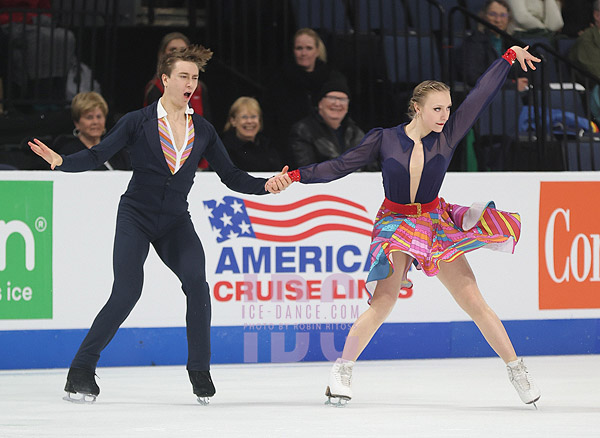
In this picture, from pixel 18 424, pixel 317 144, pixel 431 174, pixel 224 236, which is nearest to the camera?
pixel 18 424

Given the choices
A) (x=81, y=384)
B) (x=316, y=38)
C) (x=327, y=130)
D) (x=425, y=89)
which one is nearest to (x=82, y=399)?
(x=81, y=384)

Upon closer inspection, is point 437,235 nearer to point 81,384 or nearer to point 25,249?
point 81,384

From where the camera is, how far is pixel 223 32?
823 cm

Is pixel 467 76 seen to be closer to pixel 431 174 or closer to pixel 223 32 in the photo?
pixel 223 32

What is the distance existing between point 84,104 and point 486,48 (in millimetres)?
3064

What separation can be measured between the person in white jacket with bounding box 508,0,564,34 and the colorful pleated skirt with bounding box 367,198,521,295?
13.4 ft

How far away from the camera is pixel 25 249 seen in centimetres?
641

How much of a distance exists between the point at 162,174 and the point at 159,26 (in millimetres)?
3439

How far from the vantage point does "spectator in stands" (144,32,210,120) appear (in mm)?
7371

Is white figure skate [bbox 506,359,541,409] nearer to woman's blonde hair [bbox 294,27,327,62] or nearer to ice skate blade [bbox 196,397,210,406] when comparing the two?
ice skate blade [bbox 196,397,210,406]

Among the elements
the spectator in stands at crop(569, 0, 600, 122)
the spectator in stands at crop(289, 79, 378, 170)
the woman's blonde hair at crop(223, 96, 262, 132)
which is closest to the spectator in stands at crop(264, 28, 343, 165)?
the spectator in stands at crop(289, 79, 378, 170)

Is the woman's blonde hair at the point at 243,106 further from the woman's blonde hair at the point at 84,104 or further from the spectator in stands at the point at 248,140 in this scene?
the woman's blonde hair at the point at 84,104

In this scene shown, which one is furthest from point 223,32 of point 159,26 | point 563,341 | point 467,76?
point 563,341

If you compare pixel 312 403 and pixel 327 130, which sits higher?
pixel 327 130
